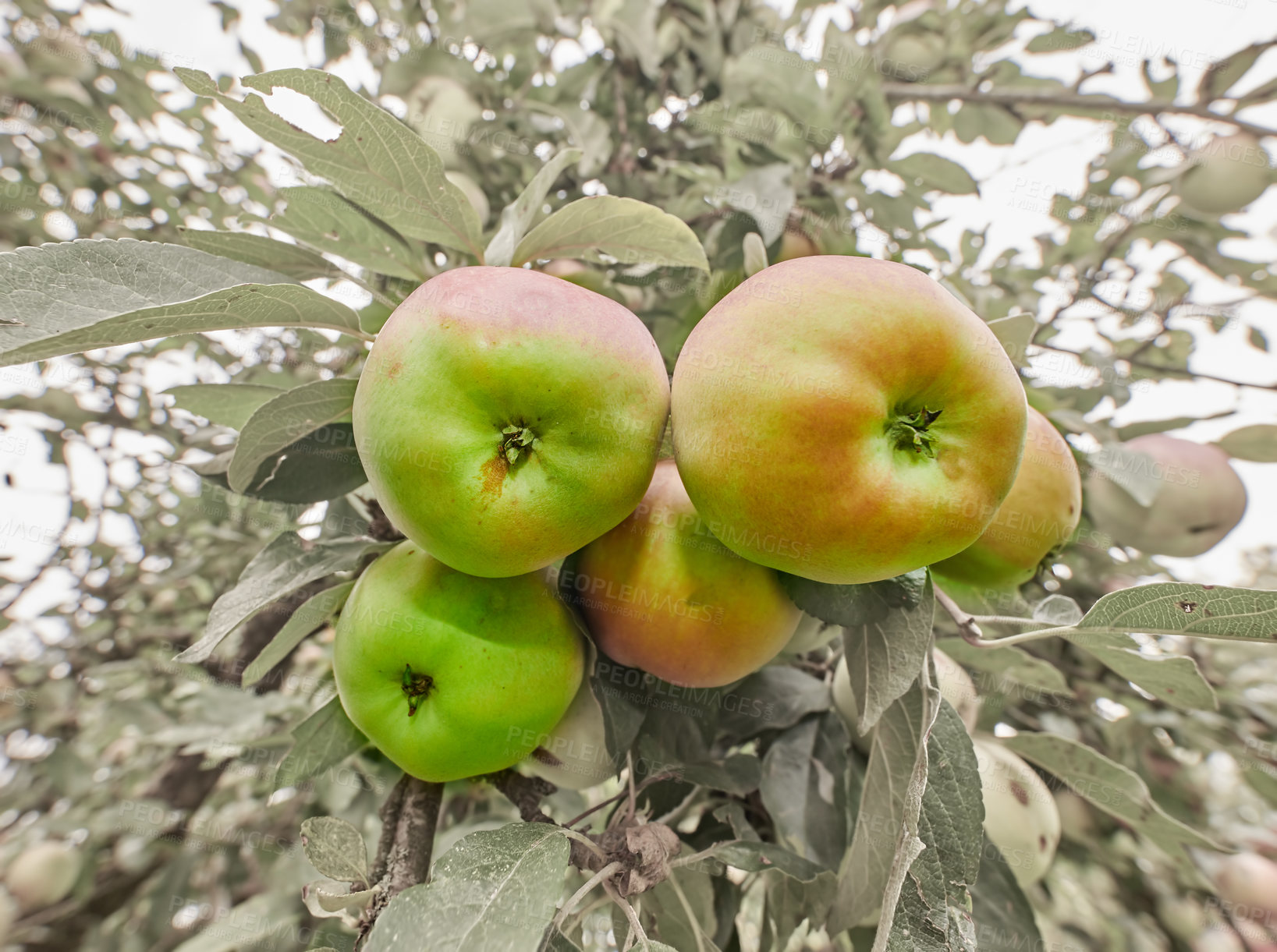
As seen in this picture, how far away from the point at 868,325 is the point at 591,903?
79cm

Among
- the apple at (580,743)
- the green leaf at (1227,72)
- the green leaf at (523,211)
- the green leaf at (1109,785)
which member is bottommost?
the green leaf at (1109,785)

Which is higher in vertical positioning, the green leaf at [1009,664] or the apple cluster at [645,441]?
the apple cluster at [645,441]

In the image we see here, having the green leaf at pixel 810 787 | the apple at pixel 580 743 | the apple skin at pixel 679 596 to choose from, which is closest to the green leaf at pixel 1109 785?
the green leaf at pixel 810 787

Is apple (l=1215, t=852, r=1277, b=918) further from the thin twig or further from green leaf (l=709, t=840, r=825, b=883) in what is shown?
the thin twig

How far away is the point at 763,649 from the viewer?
28.9 inches

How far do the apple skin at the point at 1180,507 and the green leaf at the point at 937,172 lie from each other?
Result: 2.19 ft

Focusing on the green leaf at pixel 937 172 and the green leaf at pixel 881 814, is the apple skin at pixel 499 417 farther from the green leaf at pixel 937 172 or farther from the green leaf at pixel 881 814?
the green leaf at pixel 937 172

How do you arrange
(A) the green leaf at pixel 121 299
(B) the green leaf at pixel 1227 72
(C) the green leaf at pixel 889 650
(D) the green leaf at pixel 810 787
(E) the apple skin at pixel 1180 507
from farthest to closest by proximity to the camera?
(B) the green leaf at pixel 1227 72, (E) the apple skin at pixel 1180 507, (D) the green leaf at pixel 810 787, (C) the green leaf at pixel 889 650, (A) the green leaf at pixel 121 299

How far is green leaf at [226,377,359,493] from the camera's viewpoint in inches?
26.9

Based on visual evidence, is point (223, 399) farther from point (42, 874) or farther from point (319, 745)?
point (42, 874)

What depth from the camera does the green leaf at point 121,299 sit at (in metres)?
0.52

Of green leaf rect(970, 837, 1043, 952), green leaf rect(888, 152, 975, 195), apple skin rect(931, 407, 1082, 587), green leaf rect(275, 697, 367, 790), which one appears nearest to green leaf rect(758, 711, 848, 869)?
green leaf rect(970, 837, 1043, 952)

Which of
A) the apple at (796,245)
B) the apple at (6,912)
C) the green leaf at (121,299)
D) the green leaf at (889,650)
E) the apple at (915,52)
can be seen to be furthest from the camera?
the apple at (6,912)

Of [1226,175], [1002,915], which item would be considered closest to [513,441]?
[1002,915]
